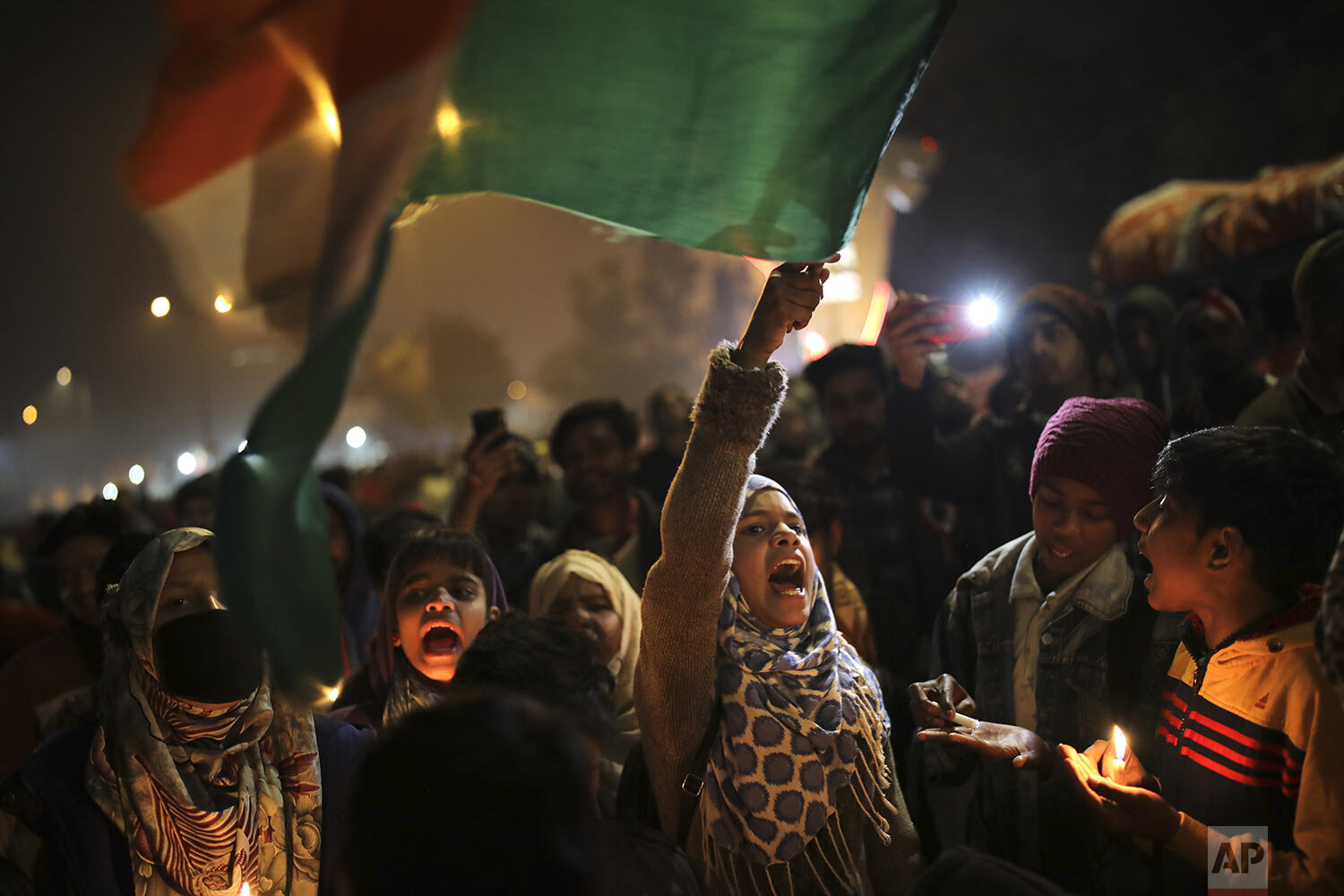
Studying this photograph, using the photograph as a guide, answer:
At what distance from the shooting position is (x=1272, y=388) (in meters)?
3.24

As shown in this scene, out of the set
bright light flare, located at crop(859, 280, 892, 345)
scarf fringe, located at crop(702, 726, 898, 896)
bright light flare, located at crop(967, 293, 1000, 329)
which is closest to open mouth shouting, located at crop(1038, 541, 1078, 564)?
scarf fringe, located at crop(702, 726, 898, 896)

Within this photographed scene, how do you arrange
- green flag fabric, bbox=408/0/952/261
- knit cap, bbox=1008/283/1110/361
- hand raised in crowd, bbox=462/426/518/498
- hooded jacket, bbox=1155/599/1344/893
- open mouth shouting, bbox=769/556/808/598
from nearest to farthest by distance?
hooded jacket, bbox=1155/599/1344/893
green flag fabric, bbox=408/0/952/261
open mouth shouting, bbox=769/556/808/598
knit cap, bbox=1008/283/1110/361
hand raised in crowd, bbox=462/426/518/498

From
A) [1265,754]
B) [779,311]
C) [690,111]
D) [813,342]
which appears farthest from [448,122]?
[813,342]

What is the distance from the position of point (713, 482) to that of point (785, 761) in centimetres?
73

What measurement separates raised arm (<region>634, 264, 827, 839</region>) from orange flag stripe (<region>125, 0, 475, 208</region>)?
95cm

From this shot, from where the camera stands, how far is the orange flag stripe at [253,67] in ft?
6.54

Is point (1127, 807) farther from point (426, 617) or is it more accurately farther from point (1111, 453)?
point (426, 617)

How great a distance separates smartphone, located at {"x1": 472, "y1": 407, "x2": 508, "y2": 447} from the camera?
4449mm

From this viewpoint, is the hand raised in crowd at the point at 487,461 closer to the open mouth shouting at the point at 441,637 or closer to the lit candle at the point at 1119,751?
the open mouth shouting at the point at 441,637

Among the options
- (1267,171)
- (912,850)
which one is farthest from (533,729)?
(1267,171)

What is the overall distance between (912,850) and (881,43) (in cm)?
195

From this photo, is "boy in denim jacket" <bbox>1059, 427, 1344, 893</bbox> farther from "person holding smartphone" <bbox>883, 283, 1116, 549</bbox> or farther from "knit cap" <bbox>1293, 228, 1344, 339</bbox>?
"knit cap" <bbox>1293, 228, 1344, 339</bbox>

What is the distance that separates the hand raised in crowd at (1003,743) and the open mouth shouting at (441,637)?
141cm

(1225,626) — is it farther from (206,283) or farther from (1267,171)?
(1267,171)
